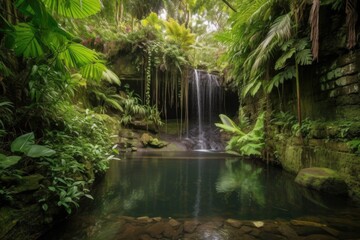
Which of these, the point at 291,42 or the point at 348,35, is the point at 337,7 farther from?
the point at 291,42

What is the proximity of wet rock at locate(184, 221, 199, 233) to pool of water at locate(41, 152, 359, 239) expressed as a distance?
0.15 m

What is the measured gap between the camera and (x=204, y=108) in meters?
10.3

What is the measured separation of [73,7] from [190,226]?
8.12ft

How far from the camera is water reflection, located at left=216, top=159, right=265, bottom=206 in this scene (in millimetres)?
2807

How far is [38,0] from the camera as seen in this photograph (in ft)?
5.15

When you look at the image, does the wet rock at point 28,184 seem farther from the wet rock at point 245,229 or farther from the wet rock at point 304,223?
the wet rock at point 304,223

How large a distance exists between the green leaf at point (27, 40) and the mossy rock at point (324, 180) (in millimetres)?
3718

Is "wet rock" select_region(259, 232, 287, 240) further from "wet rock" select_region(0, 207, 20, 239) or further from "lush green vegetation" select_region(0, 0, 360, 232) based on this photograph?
"wet rock" select_region(0, 207, 20, 239)

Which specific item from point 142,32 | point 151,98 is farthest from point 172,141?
point 142,32

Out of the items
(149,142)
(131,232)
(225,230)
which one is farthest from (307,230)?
(149,142)

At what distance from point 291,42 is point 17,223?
4.30m

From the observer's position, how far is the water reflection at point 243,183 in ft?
9.21

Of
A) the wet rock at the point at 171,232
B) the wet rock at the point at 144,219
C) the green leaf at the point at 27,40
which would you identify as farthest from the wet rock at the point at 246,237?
the green leaf at the point at 27,40

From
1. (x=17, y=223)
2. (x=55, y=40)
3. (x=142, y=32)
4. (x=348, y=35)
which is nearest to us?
(x=17, y=223)
